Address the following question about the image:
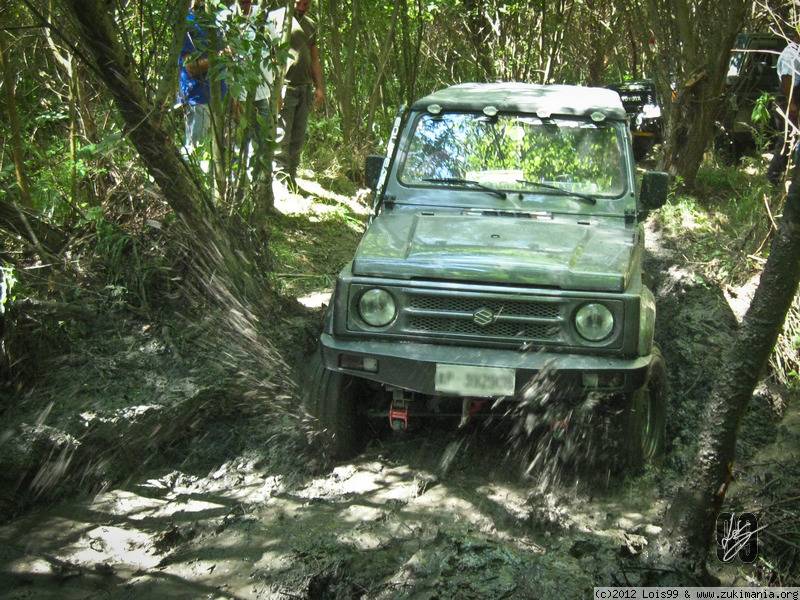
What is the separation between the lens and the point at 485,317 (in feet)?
13.1

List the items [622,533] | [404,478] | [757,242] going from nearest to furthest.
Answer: [622,533] → [404,478] → [757,242]

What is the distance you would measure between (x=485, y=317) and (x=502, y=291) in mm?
141

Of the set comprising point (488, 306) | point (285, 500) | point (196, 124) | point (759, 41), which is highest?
point (759, 41)

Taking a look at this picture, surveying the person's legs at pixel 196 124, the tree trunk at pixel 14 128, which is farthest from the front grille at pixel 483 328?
the person's legs at pixel 196 124

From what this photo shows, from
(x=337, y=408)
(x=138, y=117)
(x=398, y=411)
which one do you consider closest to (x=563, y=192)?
(x=398, y=411)

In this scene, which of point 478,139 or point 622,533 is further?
point 478,139

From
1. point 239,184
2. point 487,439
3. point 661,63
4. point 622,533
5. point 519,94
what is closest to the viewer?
point 622,533

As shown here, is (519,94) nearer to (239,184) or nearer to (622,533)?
(239,184)

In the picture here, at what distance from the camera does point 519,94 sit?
5445 millimetres

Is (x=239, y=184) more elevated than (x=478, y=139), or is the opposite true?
(x=478, y=139)

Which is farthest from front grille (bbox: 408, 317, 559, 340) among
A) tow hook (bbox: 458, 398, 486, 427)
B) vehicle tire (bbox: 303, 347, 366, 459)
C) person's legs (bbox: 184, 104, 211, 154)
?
person's legs (bbox: 184, 104, 211, 154)

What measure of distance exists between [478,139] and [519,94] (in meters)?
0.56

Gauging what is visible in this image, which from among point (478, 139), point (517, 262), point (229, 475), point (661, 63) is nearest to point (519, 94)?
point (478, 139)

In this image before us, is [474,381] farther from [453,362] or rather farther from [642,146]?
[642,146]
